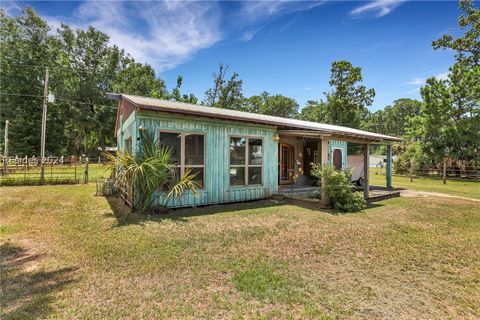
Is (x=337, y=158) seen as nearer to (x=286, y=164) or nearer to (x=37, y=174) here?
(x=286, y=164)

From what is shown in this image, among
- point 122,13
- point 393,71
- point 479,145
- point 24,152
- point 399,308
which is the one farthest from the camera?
point 24,152

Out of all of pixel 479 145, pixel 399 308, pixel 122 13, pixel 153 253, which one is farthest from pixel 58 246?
pixel 479 145

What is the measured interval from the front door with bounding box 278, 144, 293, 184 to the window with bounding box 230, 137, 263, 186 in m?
3.25

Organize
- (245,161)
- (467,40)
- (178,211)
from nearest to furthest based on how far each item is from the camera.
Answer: (178,211), (245,161), (467,40)

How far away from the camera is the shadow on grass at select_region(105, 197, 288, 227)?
6523mm

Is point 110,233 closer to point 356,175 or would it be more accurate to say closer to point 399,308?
point 399,308

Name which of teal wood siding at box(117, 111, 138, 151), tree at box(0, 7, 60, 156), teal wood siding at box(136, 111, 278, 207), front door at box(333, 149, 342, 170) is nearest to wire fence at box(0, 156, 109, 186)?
teal wood siding at box(117, 111, 138, 151)

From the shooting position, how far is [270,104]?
53.5m

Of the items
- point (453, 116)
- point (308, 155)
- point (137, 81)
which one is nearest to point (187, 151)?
point (308, 155)

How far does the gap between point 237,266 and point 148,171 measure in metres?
3.95

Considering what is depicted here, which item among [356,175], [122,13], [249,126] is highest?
[122,13]

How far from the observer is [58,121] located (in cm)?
3312

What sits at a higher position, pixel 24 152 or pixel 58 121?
pixel 58 121

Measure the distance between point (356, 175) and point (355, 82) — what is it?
27132 mm
